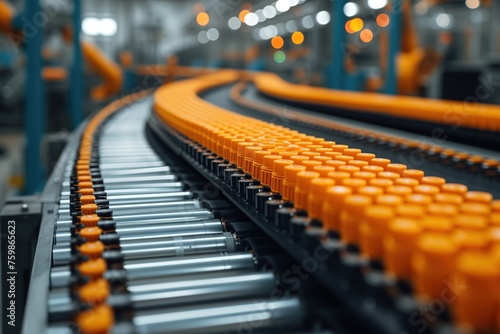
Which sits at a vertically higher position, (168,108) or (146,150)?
(168,108)

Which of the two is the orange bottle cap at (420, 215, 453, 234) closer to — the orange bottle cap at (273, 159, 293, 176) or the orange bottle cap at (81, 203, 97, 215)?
the orange bottle cap at (273, 159, 293, 176)

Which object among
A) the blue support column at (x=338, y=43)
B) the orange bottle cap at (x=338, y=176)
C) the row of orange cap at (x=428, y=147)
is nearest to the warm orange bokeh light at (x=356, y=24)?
the blue support column at (x=338, y=43)

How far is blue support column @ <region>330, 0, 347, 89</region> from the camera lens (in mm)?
6121

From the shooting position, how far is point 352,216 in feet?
2.77

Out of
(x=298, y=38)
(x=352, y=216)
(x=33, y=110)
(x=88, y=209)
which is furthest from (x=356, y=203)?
(x=298, y=38)

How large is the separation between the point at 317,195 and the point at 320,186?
0.07 ft

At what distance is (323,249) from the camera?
2.80 ft

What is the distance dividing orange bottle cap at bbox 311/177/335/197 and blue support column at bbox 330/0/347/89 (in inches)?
214

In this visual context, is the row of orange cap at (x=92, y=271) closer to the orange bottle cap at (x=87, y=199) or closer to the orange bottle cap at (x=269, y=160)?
the orange bottle cap at (x=87, y=199)

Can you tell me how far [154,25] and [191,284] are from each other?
12.3 meters

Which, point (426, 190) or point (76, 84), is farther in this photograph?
point (76, 84)

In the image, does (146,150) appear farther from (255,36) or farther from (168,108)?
(255,36)

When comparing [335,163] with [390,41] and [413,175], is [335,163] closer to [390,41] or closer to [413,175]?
[413,175]

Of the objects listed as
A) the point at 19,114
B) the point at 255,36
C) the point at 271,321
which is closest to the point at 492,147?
the point at 271,321
